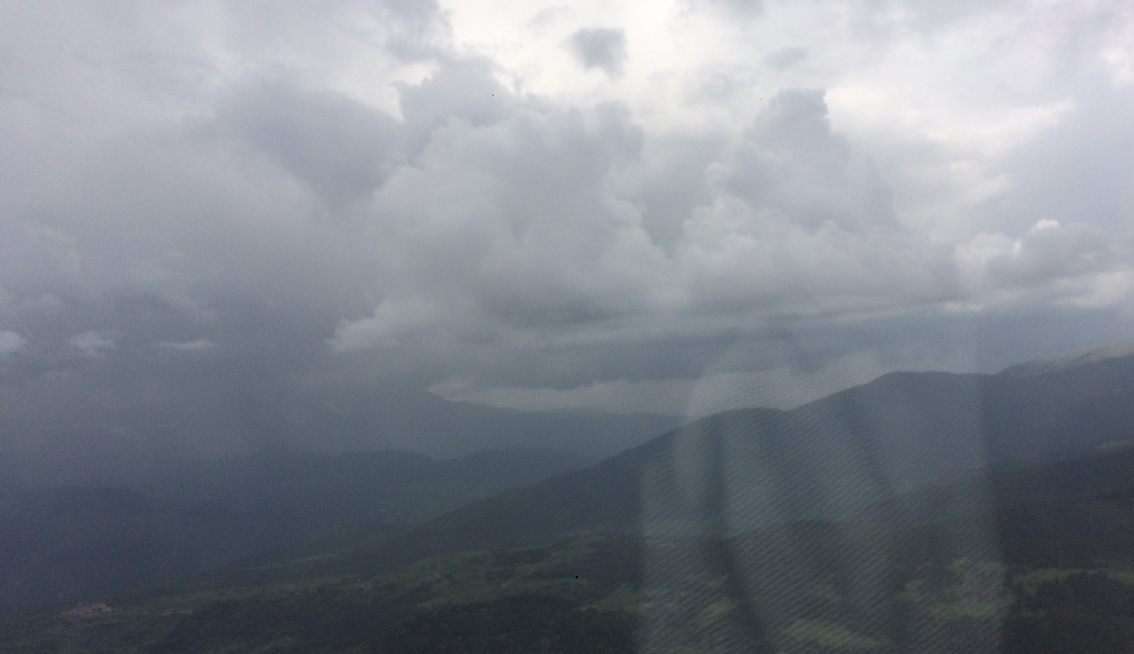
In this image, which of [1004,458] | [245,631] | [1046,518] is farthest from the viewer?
[1004,458]

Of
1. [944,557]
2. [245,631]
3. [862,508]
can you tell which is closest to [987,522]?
[944,557]

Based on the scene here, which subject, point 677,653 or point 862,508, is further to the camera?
point 862,508

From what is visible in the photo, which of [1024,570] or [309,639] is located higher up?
[1024,570]

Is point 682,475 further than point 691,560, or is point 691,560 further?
point 682,475

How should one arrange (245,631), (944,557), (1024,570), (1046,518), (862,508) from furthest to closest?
(862,508), (245,631), (1046,518), (944,557), (1024,570)

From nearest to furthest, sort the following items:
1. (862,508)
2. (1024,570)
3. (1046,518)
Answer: (1024,570) < (1046,518) < (862,508)

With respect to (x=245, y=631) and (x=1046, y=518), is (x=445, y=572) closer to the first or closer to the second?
(x=245, y=631)

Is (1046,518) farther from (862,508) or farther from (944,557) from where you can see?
(862,508)

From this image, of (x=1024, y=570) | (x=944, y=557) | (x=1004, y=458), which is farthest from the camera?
(x=1004, y=458)

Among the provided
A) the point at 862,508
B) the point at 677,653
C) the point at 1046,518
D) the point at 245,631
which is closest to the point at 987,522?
the point at 1046,518
